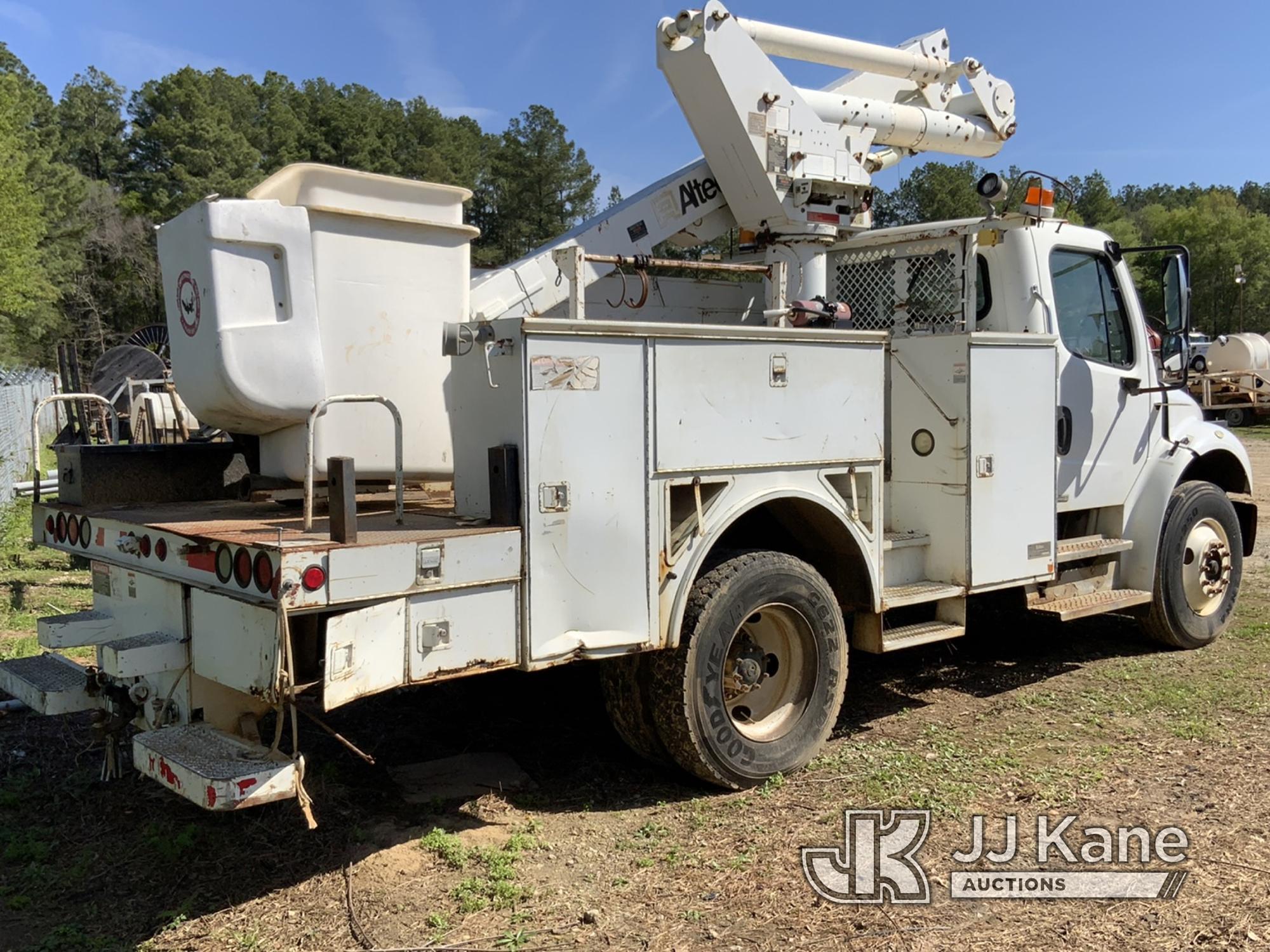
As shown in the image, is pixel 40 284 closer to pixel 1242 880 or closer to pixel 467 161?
pixel 467 161

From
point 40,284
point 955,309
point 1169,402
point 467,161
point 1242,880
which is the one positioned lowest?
point 1242,880

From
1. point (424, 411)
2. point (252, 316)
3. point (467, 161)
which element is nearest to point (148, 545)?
point (252, 316)

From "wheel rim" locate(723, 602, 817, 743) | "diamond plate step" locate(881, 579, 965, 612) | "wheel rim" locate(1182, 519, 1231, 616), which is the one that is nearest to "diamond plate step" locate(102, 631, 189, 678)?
"wheel rim" locate(723, 602, 817, 743)

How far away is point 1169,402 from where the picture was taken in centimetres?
689

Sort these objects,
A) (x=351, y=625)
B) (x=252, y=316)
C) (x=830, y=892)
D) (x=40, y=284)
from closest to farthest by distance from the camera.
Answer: (x=351, y=625) → (x=830, y=892) → (x=252, y=316) → (x=40, y=284)

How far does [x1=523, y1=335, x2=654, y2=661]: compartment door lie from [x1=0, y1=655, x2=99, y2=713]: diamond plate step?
1.91 meters

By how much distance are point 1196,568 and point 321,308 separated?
5.83m

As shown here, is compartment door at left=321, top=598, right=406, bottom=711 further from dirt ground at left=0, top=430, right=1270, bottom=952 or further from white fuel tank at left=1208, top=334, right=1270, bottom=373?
white fuel tank at left=1208, top=334, right=1270, bottom=373

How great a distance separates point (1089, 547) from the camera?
6.35 m

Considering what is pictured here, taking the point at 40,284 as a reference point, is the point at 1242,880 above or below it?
below

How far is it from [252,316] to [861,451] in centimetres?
272

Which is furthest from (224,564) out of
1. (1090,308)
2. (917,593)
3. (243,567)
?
(1090,308)

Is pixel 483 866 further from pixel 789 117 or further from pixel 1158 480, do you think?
pixel 1158 480

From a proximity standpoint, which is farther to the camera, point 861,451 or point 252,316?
point 861,451
